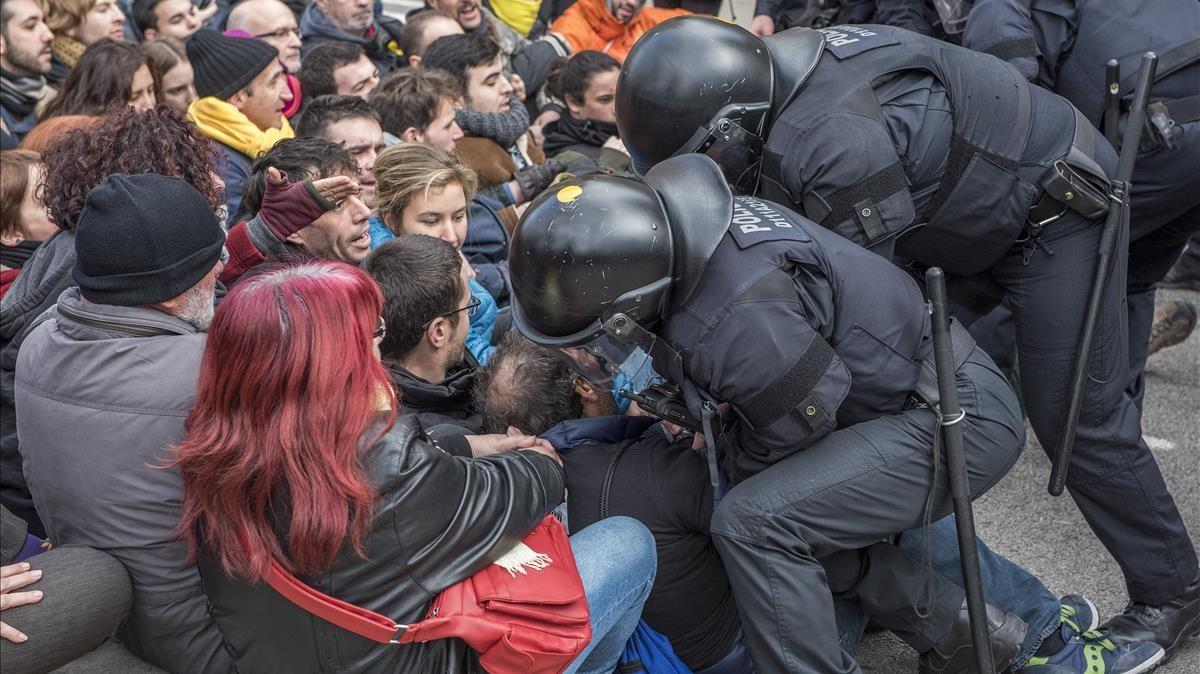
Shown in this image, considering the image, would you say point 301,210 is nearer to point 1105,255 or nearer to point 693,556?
point 693,556

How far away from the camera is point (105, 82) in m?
4.32

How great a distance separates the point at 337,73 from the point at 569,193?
10.8 feet

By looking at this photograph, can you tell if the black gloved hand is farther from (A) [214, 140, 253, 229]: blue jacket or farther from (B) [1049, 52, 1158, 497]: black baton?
(B) [1049, 52, 1158, 497]: black baton

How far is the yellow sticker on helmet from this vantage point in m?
2.37

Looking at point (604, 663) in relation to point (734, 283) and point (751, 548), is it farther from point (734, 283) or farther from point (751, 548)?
point (734, 283)

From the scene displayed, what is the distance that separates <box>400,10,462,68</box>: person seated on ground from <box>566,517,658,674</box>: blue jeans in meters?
4.09

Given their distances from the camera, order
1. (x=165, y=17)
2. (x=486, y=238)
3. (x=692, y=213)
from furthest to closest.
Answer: (x=165, y=17)
(x=486, y=238)
(x=692, y=213)

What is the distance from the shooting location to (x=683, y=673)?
280 centimetres

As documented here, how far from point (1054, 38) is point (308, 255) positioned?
2.44m

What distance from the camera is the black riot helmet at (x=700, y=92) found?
2.71 m

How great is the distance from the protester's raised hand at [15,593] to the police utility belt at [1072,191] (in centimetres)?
242

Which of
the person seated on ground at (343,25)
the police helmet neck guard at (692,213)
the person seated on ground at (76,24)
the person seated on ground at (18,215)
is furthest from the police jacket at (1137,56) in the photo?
the person seated on ground at (76,24)

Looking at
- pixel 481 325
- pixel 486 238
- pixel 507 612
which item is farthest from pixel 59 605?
pixel 486 238

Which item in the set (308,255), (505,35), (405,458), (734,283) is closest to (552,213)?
(734,283)
